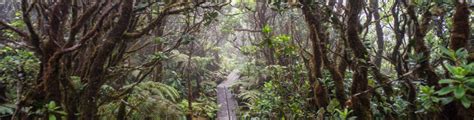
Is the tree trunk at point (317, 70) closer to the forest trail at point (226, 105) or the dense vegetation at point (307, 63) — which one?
the dense vegetation at point (307, 63)

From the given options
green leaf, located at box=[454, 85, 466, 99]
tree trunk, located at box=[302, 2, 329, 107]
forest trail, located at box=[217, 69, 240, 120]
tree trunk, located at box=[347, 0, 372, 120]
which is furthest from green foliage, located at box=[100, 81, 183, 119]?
green leaf, located at box=[454, 85, 466, 99]

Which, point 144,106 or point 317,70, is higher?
point 317,70

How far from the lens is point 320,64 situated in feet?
11.7

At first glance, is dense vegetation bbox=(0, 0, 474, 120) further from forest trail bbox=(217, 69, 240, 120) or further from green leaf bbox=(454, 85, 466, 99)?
forest trail bbox=(217, 69, 240, 120)

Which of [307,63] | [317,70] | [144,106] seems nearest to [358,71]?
[317,70]

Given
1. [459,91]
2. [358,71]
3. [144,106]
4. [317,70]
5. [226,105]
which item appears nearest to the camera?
[459,91]

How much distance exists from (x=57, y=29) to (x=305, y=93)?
2723 millimetres

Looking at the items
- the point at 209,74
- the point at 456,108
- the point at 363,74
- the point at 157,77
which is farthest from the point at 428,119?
the point at 209,74

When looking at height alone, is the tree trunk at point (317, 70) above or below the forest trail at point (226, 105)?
above

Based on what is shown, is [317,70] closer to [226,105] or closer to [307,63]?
[307,63]

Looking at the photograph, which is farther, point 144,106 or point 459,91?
point 144,106

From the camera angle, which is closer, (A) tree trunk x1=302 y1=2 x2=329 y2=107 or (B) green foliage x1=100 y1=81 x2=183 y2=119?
(A) tree trunk x1=302 y1=2 x2=329 y2=107

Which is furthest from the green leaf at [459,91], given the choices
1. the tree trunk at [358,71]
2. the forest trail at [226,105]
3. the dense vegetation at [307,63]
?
the forest trail at [226,105]

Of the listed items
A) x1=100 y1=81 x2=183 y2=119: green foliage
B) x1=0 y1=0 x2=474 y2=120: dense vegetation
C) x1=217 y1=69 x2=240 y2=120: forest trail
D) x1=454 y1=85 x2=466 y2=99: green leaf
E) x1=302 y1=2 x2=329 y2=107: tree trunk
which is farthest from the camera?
x1=217 y1=69 x2=240 y2=120: forest trail
